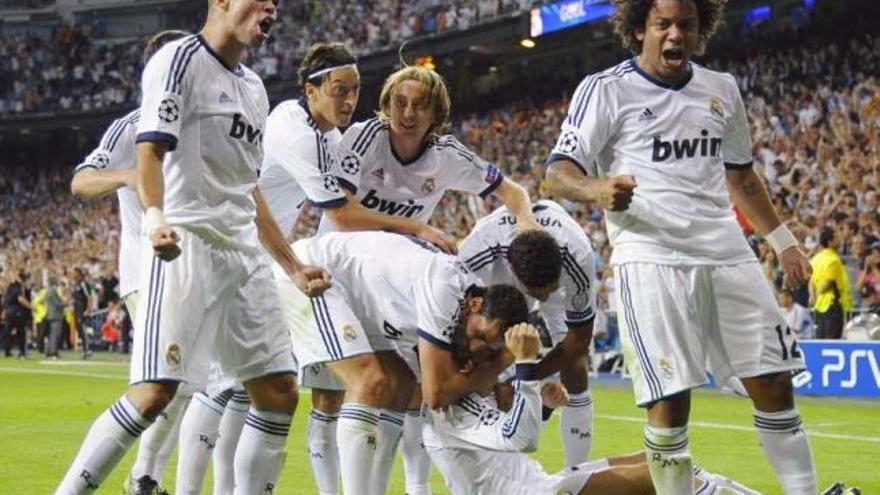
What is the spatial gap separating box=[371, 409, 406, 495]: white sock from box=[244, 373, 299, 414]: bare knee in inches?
20.8

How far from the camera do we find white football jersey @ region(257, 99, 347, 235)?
24.8 feet

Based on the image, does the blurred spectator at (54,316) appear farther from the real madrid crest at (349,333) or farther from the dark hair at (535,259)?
the dark hair at (535,259)

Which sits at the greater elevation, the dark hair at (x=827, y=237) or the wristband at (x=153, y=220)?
the wristband at (x=153, y=220)

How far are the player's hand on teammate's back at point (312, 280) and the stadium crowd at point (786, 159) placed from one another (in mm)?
11612

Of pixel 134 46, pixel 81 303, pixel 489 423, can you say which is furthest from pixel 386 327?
pixel 134 46

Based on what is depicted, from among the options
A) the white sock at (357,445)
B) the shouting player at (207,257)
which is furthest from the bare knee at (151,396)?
the white sock at (357,445)

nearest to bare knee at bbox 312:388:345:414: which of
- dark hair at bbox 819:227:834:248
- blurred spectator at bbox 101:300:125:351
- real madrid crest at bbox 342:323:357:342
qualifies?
real madrid crest at bbox 342:323:357:342

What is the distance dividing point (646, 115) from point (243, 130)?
5.89ft

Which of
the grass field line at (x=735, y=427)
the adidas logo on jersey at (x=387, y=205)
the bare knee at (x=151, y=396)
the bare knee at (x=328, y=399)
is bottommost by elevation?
the grass field line at (x=735, y=427)

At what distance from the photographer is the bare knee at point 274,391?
21.4ft

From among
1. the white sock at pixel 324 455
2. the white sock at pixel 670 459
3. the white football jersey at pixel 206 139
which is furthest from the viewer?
the white sock at pixel 324 455

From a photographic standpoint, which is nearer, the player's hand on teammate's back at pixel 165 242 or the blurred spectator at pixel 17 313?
the player's hand on teammate's back at pixel 165 242

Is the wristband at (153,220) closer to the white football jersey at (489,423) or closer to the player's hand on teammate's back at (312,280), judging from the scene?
the player's hand on teammate's back at (312,280)

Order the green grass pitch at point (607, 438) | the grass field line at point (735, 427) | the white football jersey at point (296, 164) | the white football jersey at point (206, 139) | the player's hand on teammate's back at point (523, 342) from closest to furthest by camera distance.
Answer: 1. the white football jersey at point (206, 139)
2. the player's hand on teammate's back at point (523, 342)
3. the white football jersey at point (296, 164)
4. the green grass pitch at point (607, 438)
5. the grass field line at point (735, 427)
